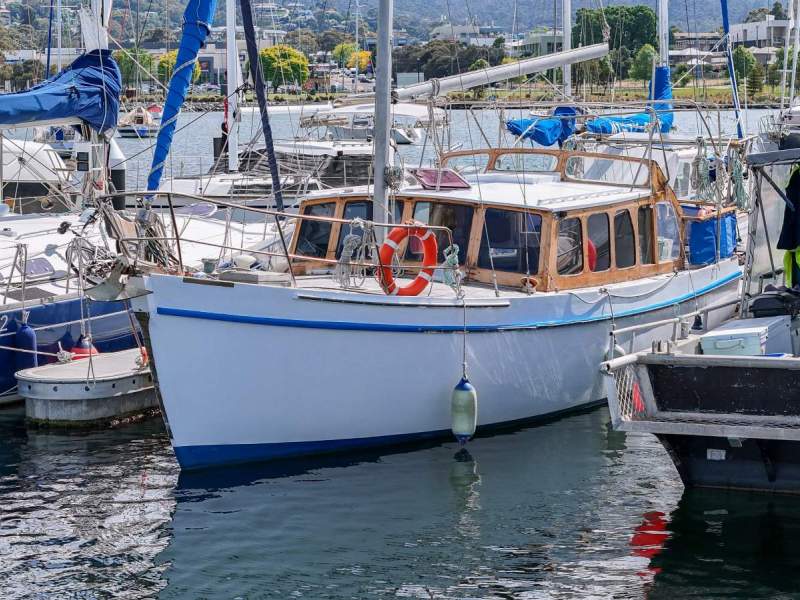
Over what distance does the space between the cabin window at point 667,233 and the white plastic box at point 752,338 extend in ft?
12.9

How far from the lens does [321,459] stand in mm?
12898

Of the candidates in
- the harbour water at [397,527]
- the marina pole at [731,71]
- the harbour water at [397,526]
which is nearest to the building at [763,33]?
the marina pole at [731,71]

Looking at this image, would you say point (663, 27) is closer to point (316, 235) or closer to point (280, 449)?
point (316, 235)

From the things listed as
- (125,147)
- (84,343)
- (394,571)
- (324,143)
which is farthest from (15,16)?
(394,571)

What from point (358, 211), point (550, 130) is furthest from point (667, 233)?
point (358, 211)

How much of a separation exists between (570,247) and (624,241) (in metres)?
1.03

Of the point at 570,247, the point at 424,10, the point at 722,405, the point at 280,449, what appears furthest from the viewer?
the point at 424,10

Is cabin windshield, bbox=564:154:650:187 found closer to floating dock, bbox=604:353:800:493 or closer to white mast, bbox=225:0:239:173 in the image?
floating dock, bbox=604:353:800:493

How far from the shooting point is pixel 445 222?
46.8ft

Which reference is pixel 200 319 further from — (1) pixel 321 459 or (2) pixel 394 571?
(2) pixel 394 571

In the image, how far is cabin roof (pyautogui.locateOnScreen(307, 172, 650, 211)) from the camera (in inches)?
555

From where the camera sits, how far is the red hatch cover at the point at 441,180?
1459 cm

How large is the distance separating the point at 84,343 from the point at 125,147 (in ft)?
169

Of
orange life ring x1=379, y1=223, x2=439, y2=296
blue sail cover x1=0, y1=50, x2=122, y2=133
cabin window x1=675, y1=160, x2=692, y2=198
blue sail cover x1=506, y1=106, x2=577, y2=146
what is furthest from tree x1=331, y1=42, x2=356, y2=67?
orange life ring x1=379, y1=223, x2=439, y2=296
